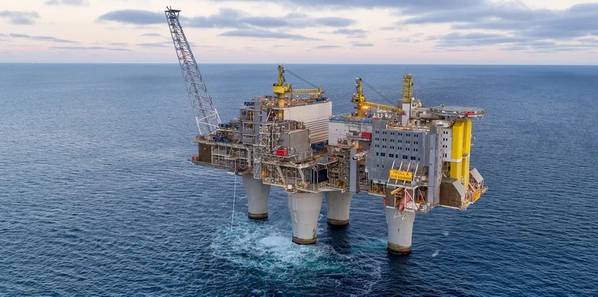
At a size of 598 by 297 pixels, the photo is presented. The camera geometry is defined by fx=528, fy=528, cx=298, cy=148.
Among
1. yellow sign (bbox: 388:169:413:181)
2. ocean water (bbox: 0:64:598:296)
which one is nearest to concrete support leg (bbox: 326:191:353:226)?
ocean water (bbox: 0:64:598:296)

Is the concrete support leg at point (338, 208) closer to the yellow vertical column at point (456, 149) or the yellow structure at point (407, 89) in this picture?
the yellow structure at point (407, 89)

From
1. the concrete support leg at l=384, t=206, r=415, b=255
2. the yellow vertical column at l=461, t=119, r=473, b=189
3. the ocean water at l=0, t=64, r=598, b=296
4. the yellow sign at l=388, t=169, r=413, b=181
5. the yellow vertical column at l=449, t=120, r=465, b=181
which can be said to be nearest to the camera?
the ocean water at l=0, t=64, r=598, b=296

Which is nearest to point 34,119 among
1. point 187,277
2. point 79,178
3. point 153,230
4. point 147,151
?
point 147,151

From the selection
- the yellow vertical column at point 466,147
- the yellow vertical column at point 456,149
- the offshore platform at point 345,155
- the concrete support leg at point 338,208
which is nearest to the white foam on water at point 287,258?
the offshore platform at point 345,155

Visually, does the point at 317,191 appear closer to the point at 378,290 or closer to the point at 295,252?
the point at 295,252

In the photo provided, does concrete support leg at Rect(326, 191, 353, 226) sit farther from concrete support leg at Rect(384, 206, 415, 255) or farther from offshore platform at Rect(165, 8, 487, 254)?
concrete support leg at Rect(384, 206, 415, 255)

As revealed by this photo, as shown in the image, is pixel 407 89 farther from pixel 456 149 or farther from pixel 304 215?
pixel 304 215

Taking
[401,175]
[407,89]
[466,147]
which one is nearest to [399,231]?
[401,175]
